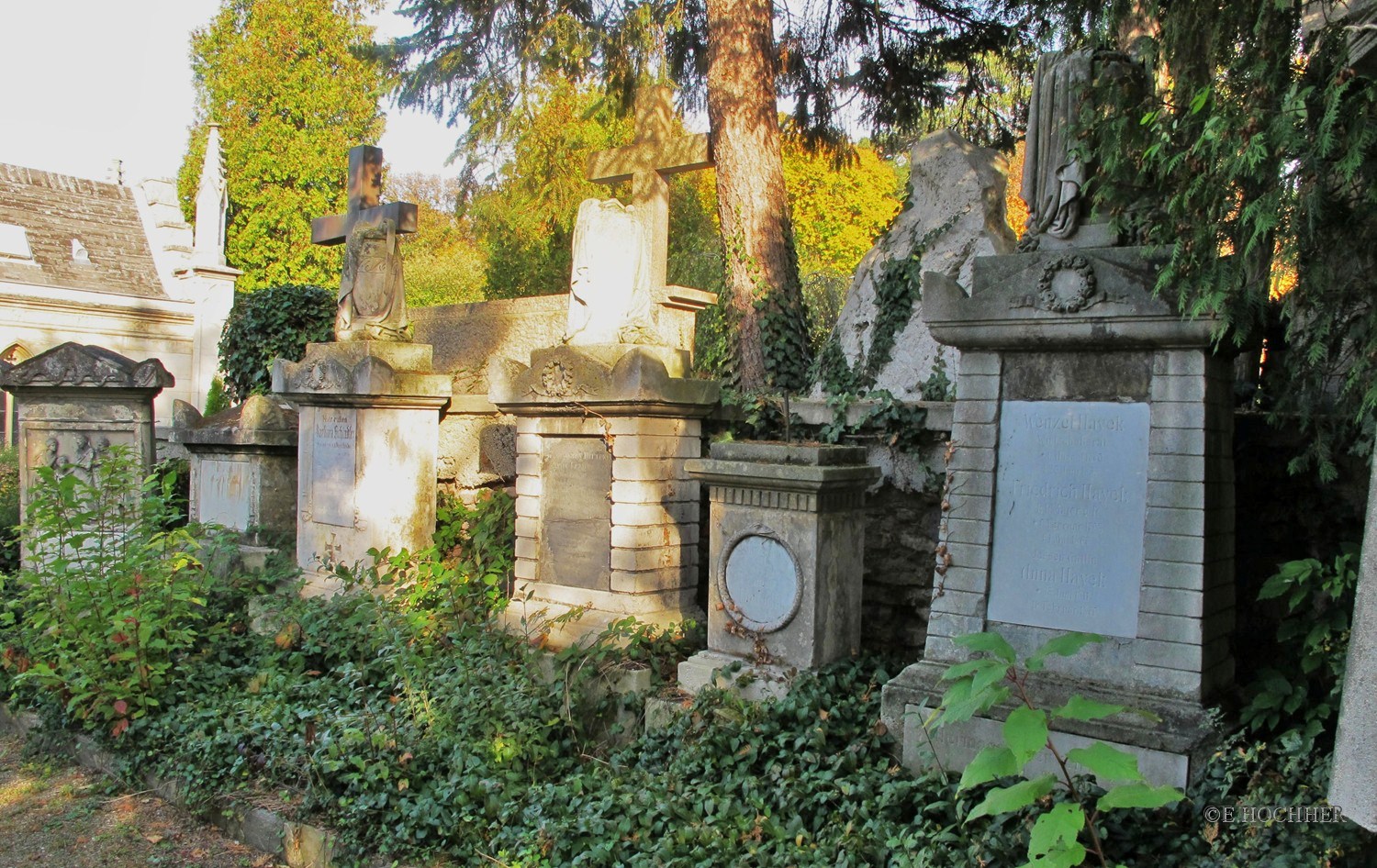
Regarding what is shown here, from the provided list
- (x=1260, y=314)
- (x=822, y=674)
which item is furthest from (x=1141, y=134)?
(x=822, y=674)

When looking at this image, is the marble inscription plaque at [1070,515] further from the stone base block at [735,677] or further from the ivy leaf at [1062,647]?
the stone base block at [735,677]

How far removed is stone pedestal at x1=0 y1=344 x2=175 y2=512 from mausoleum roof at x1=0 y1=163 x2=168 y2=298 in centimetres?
1647

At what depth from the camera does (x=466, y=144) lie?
12523mm

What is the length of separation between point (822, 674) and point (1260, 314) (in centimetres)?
240

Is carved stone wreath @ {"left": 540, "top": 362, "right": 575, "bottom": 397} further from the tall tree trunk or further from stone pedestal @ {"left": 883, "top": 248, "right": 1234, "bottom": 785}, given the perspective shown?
the tall tree trunk

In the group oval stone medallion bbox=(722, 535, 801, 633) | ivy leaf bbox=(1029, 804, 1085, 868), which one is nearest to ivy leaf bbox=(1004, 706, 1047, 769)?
ivy leaf bbox=(1029, 804, 1085, 868)

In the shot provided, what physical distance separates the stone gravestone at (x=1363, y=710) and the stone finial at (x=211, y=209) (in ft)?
82.3

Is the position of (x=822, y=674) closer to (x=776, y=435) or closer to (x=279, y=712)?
(x=776, y=435)

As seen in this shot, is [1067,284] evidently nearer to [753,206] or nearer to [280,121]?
[753,206]

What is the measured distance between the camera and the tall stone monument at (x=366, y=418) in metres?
7.04

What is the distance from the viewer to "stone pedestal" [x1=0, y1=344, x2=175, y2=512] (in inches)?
308

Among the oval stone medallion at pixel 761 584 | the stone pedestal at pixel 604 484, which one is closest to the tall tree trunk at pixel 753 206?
the stone pedestal at pixel 604 484

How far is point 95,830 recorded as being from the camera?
192 inches

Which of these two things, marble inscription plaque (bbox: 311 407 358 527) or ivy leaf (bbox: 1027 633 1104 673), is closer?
ivy leaf (bbox: 1027 633 1104 673)
